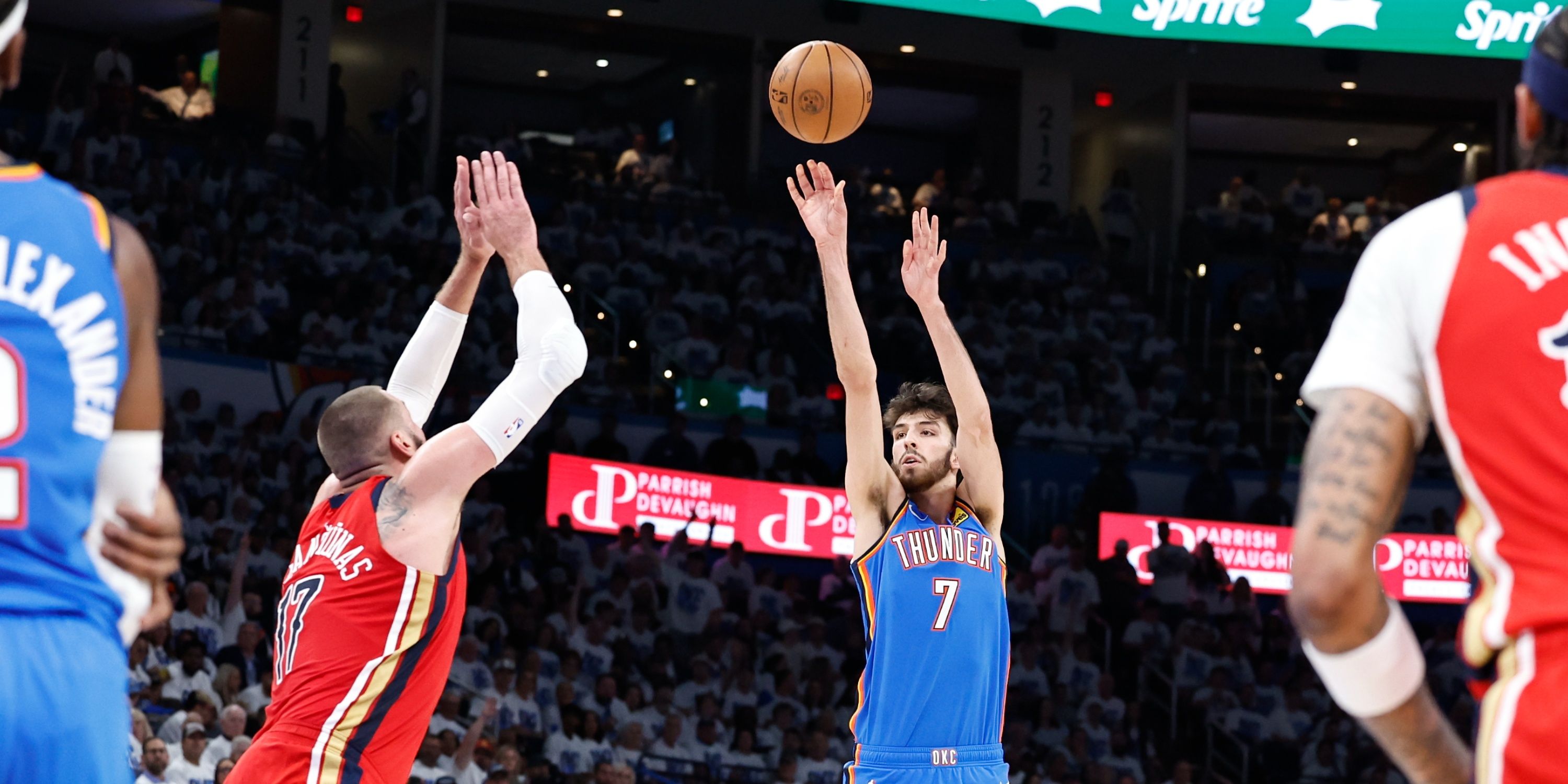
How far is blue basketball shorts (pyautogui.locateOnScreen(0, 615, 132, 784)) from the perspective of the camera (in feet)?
7.63

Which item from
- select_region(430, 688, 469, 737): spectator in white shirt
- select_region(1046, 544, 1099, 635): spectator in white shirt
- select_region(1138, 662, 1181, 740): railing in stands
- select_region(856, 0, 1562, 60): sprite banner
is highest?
select_region(856, 0, 1562, 60): sprite banner

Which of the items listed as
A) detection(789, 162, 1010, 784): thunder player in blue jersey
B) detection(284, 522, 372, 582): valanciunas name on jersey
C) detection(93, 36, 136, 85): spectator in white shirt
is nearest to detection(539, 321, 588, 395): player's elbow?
detection(284, 522, 372, 582): valanciunas name on jersey

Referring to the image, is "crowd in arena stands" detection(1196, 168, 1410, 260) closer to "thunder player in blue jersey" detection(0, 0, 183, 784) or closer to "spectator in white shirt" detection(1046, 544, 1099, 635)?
"spectator in white shirt" detection(1046, 544, 1099, 635)

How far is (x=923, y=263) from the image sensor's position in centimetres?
597

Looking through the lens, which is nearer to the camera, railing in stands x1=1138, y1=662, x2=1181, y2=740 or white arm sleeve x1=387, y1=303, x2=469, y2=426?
white arm sleeve x1=387, y1=303, x2=469, y2=426

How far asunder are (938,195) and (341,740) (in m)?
17.5

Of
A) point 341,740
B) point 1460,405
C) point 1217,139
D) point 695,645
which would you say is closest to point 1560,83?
point 1460,405

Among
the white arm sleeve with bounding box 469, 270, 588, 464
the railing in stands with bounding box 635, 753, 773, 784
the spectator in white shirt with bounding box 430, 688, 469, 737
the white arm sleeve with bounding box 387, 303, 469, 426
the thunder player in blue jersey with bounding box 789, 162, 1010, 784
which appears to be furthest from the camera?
the railing in stands with bounding box 635, 753, 773, 784

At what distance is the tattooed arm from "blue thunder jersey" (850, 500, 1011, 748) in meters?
3.47

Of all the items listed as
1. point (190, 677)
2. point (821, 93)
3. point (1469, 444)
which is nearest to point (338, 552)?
point (1469, 444)

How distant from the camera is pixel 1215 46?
2356 centimetres

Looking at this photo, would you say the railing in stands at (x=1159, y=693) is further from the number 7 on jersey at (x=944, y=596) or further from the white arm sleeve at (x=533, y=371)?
the white arm sleeve at (x=533, y=371)

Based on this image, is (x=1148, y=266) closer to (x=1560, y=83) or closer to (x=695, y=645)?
(x=695, y=645)

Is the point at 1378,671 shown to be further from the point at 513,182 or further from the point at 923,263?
the point at 923,263
